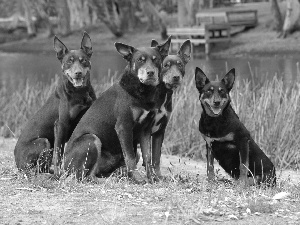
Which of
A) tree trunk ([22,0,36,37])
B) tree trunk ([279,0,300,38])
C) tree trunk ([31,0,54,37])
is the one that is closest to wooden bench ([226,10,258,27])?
tree trunk ([279,0,300,38])

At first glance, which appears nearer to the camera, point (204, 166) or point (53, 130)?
point (53, 130)

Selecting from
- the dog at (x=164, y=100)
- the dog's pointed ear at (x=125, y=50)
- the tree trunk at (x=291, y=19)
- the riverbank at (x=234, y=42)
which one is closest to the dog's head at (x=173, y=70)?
the dog at (x=164, y=100)

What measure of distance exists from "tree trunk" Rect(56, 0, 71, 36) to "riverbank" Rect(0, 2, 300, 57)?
78 centimetres

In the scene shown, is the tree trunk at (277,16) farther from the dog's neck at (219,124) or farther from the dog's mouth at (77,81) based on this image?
the dog's mouth at (77,81)

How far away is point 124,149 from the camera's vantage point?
27.4 feet

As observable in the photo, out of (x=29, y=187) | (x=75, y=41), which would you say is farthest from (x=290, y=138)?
(x=75, y=41)

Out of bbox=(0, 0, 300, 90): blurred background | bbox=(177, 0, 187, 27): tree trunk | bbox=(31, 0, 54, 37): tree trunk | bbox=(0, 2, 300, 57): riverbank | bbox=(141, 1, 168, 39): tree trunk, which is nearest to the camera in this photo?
bbox=(0, 0, 300, 90): blurred background

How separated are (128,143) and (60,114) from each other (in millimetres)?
923

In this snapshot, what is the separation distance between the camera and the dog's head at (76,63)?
849 centimetres

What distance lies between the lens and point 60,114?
8664 millimetres

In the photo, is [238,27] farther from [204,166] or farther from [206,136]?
[206,136]

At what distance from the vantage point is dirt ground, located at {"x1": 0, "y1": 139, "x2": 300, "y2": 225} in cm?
635

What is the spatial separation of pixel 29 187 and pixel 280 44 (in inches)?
1266

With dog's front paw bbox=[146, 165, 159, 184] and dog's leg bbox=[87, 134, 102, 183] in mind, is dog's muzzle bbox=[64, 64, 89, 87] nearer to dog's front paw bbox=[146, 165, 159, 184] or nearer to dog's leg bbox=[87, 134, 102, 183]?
dog's leg bbox=[87, 134, 102, 183]
